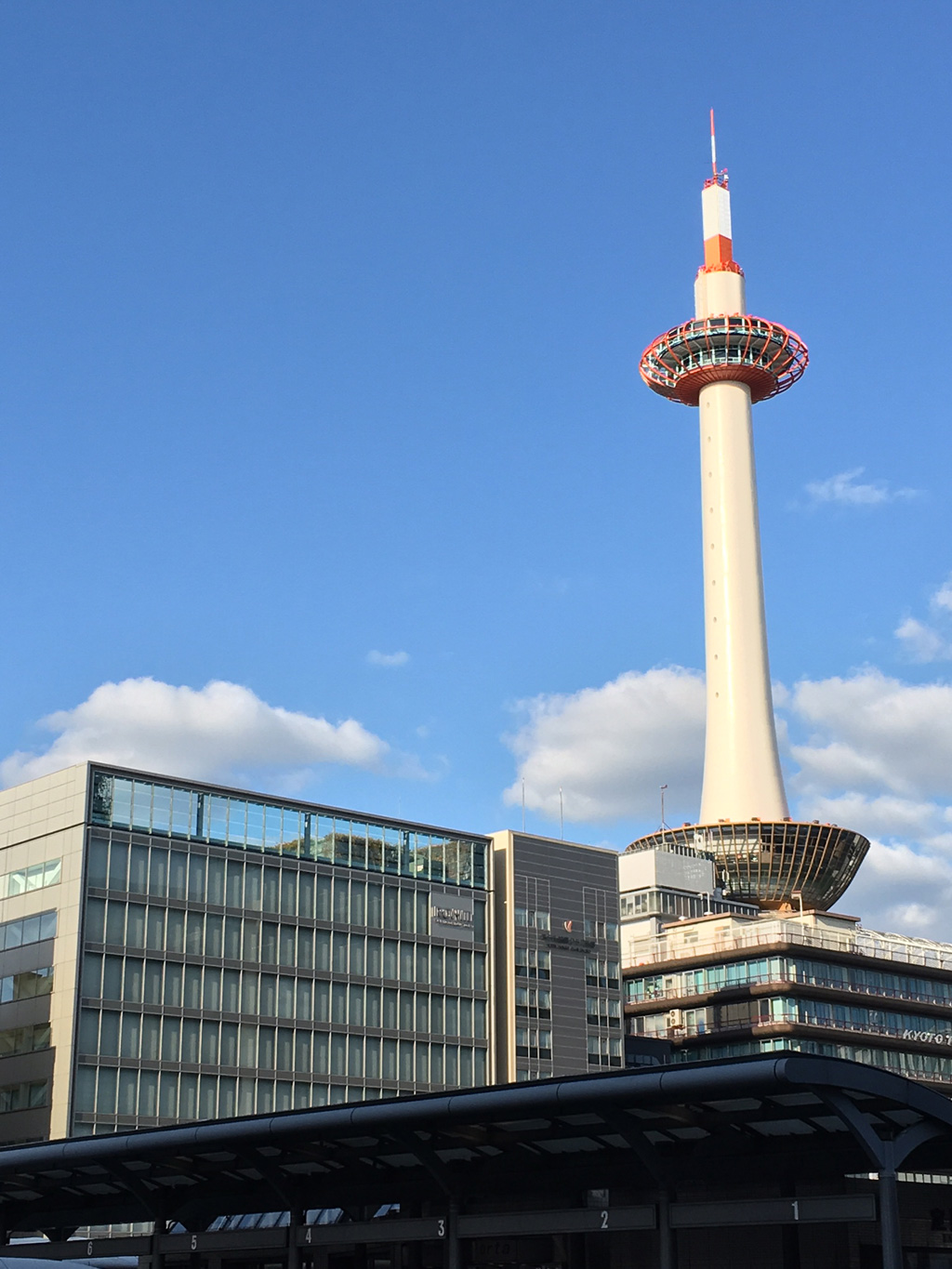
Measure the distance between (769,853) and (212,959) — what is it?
219 ft

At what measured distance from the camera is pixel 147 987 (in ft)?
320

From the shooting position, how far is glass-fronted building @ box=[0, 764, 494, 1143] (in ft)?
312

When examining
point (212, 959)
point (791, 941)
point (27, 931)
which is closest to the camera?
point (27, 931)

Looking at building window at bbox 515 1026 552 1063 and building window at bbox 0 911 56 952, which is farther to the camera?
building window at bbox 515 1026 552 1063

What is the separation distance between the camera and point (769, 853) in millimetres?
153250

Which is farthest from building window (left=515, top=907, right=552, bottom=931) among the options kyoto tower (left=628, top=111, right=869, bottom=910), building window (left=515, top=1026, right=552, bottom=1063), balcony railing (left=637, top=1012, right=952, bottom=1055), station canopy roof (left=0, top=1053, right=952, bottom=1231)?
station canopy roof (left=0, top=1053, right=952, bottom=1231)

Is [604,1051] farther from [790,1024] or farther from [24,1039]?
[24,1039]

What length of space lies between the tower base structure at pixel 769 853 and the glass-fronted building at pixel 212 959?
4539 cm

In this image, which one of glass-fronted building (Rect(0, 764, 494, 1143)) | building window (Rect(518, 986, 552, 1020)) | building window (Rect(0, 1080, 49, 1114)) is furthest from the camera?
building window (Rect(518, 986, 552, 1020))

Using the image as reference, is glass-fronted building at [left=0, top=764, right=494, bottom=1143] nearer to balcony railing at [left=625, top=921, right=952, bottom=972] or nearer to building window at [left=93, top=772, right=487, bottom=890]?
building window at [left=93, top=772, right=487, bottom=890]

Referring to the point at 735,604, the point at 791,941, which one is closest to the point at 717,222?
the point at 735,604

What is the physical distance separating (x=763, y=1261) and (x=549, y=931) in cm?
7189

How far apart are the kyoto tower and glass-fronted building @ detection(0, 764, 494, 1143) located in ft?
157

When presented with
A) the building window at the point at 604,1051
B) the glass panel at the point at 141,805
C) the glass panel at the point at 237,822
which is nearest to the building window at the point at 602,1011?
the building window at the point at 604,1051
